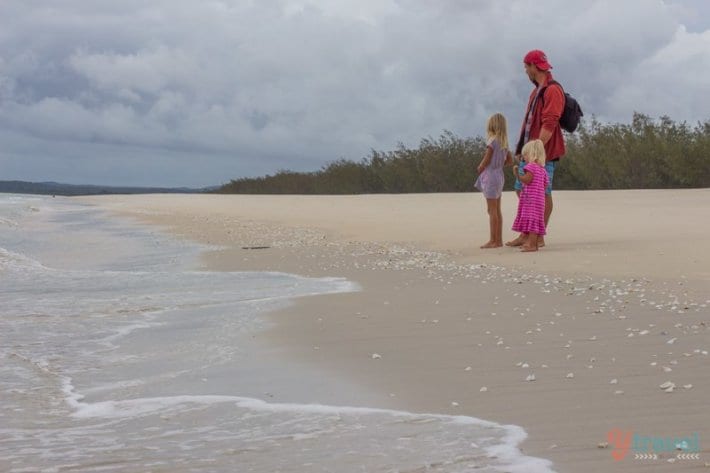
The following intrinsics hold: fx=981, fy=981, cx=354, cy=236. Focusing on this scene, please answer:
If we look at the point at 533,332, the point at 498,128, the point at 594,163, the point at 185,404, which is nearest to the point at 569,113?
the point at 498,128

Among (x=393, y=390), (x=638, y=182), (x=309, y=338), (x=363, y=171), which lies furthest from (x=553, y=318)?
(x=363, y=171)

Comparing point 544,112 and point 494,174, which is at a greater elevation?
point 544,112

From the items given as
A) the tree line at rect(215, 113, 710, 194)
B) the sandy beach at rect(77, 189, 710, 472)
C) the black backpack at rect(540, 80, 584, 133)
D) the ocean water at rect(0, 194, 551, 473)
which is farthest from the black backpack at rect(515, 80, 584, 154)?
the tree line at rect(215, 113, 710, 194)

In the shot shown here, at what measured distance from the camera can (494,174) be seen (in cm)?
1086

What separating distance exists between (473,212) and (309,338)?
41.6 ft

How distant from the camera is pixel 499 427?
345 cm

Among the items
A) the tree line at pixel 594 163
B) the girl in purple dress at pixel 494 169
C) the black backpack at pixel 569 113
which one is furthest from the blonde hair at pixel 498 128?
the tree line at pixel 594 163

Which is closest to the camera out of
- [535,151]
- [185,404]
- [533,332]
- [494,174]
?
[185,404]

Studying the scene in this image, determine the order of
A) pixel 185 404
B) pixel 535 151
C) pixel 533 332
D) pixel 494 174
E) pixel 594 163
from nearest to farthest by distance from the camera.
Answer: pixel 185 404 < pixel 533 332 < pixel 535 151 < pixel 494 174 < pixel 594 163

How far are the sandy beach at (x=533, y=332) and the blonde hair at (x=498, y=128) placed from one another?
1.26m

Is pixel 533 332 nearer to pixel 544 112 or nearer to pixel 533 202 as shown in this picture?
pixel 533 202

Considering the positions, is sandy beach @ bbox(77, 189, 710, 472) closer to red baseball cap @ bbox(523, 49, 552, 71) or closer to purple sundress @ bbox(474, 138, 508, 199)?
purple sundress @ bbox(474, 138, 508, 199)

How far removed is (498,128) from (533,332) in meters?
5.95

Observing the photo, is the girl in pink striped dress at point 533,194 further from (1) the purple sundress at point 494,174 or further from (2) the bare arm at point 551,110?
(1) the purple sundress at point 494,174
